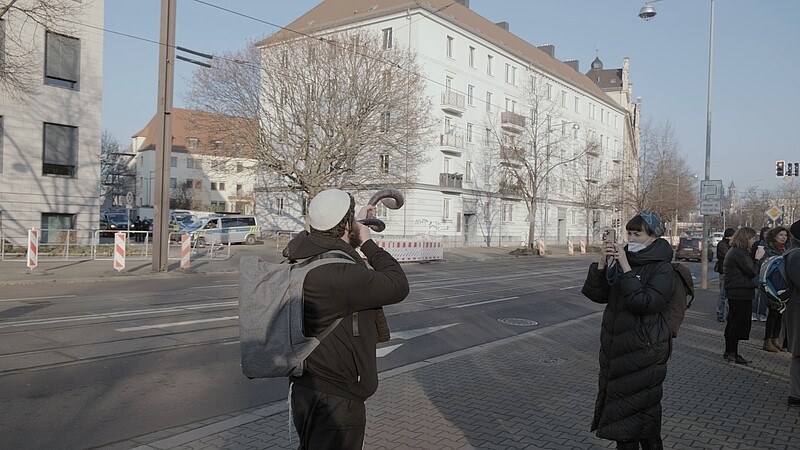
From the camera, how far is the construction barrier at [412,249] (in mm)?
28172

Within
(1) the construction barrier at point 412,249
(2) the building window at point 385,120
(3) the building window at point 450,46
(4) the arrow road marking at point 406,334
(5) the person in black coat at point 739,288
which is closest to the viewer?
(5) the person in black coat at point 739,288

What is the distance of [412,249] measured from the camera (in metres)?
29.4

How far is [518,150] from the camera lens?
40.7 meters

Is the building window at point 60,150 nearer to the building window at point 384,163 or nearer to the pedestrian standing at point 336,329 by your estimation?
the building window at point 384,163

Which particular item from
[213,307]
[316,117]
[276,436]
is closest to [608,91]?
[316,117]

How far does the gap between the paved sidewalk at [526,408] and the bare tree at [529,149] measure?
3213 cm

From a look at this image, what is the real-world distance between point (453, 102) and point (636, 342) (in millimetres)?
43035

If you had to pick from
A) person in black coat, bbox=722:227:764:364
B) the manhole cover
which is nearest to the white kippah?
person in black coat, bbox=722:227:764:364

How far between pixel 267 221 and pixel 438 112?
16822 millimetres

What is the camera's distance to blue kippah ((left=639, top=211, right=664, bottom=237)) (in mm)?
3900

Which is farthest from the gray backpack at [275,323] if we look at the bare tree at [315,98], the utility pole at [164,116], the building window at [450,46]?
the building window at [450,46]

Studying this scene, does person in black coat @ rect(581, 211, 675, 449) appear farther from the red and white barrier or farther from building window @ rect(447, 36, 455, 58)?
building window @ rect(447, 36, 455, 58)

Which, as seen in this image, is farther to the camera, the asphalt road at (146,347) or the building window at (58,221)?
the building window at (58,221)

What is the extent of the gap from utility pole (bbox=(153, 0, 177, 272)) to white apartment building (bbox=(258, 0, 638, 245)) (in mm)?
19168
